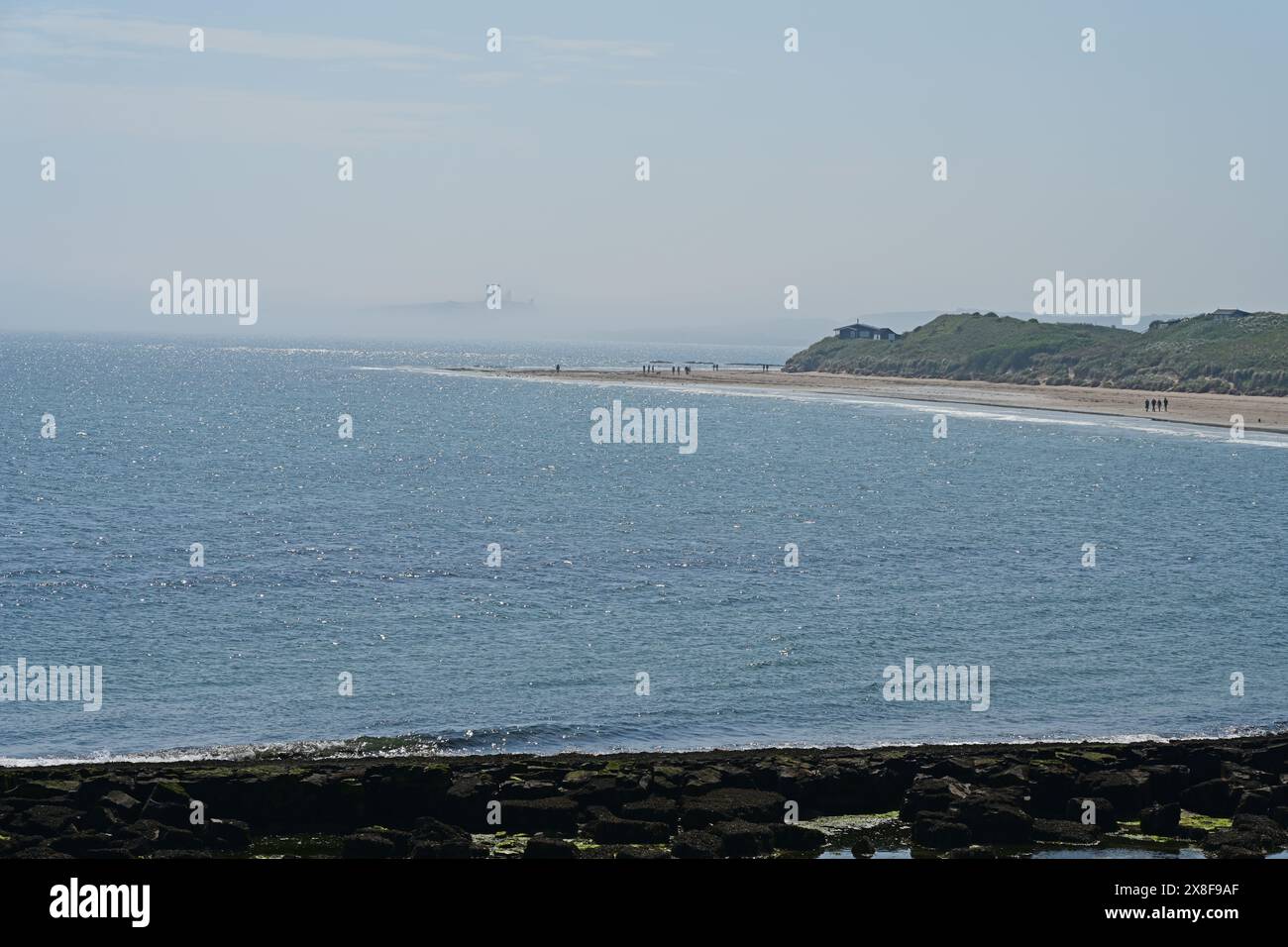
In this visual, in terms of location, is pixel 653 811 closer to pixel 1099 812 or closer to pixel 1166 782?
pixel 1099 812

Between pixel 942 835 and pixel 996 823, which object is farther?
pixel 996 823

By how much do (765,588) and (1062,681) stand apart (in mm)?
16046

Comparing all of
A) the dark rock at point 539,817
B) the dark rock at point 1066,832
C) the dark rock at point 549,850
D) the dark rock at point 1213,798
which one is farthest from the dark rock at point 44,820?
the dark rock at point 1213,798

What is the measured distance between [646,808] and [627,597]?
2753 cm

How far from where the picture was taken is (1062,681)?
42.1 meters

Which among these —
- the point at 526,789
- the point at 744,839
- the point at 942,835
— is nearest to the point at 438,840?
the point at 526,789

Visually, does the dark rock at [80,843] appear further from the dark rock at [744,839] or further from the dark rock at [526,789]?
the dark rock at [744,839]

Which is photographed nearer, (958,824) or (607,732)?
(958,824)

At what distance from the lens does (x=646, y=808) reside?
26.7m

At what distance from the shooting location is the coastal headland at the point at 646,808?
2517 cm

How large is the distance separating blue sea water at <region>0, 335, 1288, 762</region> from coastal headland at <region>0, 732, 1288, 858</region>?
6637 millimetres
